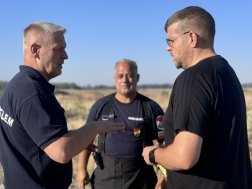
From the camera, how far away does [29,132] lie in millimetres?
1806

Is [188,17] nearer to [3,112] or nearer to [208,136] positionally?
[208,136]

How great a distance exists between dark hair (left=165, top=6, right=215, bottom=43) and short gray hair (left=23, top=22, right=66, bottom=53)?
3.46 feet

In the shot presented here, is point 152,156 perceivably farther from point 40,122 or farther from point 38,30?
point 38,30

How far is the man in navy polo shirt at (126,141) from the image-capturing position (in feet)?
11.0

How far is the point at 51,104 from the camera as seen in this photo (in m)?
1.89

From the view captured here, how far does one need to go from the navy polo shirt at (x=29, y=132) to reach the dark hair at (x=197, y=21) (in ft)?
3.91

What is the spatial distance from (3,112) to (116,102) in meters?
1.92

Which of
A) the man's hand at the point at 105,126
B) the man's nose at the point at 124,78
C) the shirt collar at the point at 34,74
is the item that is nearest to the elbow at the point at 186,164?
the man's hand at the point at 105,126

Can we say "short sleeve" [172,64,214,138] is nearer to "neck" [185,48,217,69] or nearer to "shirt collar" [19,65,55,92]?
"neck" [185,48,217,69]

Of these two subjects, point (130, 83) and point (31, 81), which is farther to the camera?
point (130, 83)

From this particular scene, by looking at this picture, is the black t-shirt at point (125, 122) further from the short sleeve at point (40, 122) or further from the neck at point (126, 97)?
the short sleeve at point (40, 122)

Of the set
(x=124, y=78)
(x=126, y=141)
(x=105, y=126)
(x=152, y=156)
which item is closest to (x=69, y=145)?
(x=105, y=126)

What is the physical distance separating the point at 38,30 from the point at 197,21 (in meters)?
1.32

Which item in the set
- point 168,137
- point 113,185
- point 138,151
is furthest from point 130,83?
point 168,137
